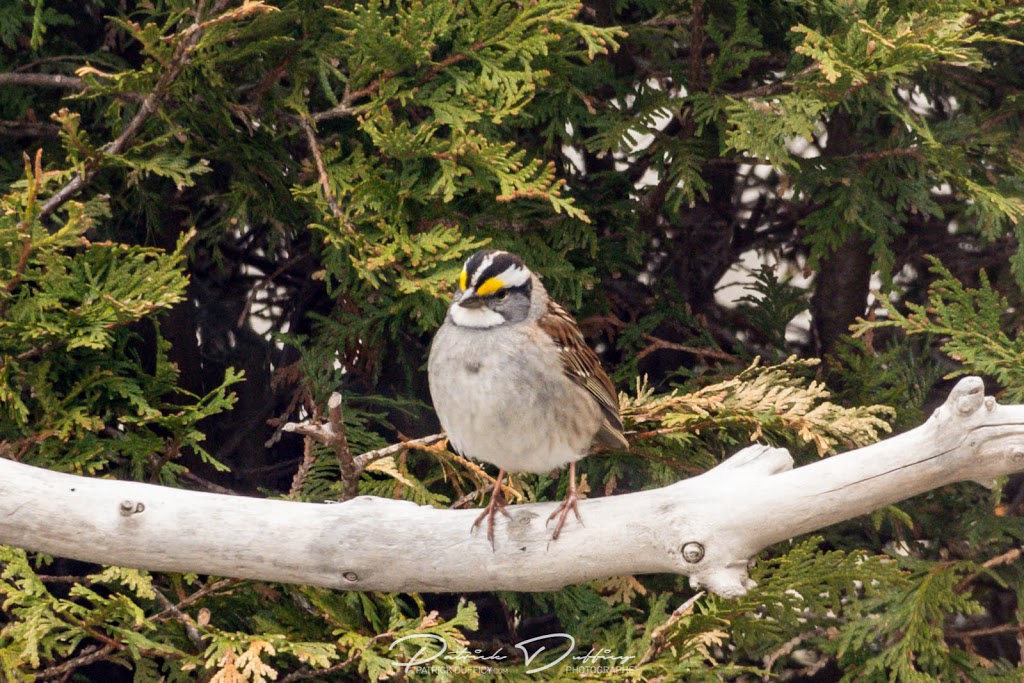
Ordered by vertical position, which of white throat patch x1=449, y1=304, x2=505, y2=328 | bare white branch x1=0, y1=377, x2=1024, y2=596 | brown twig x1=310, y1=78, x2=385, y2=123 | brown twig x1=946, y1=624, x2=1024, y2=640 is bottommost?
brown twig x1=946, y1=624, x2=1024, y2=640

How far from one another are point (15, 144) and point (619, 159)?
200 centimetres

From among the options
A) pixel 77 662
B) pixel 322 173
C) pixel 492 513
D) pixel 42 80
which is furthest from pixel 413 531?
pixel 42 80

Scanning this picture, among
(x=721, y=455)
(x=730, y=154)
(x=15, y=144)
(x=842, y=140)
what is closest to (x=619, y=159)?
(x=730, y=154)

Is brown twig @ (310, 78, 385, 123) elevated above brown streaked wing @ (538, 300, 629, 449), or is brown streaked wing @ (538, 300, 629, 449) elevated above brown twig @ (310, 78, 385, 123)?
brown twig @ (310, 78, 385, 123)

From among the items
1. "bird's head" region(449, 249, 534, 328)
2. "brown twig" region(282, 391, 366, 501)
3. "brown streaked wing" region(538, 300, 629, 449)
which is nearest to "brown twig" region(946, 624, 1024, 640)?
"brown streaked wing" region(538, 300, 629, 449)

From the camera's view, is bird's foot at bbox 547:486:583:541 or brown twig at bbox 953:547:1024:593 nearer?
bird's foot at bbox 547:486:583:541

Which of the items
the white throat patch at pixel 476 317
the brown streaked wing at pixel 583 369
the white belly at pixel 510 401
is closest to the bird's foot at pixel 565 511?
the white belly at pixel 510 401

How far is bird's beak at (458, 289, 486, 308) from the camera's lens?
3053mm

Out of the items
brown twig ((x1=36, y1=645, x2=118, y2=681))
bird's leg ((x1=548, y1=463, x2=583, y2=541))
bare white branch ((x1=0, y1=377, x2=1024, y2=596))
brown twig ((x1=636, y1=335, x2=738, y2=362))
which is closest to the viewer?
bare white branch ((x1=0, y1=377, x2=1024, y2=596))

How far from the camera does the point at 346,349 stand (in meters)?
3.84

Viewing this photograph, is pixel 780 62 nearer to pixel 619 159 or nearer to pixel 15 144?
pixel 619 159

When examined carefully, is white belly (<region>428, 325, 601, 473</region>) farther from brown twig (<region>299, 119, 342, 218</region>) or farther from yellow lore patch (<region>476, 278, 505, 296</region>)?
brown twig (<region>299, 119, 342, 218</region>)

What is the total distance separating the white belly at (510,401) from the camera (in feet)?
9.92

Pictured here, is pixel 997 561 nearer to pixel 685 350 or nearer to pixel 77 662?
pixel 685 350
